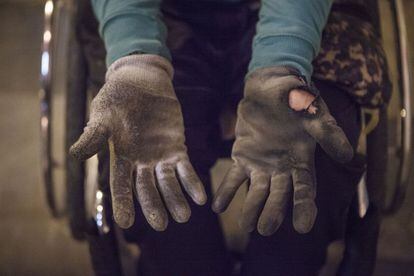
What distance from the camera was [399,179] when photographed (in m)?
0.85

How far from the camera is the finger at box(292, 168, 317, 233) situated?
0.54m

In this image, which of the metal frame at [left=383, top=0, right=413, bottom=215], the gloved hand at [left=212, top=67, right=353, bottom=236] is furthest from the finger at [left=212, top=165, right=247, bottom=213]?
the metal frame at [left=383, top=0, right=413, bottom=215]

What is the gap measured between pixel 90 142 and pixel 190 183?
11 centimetres

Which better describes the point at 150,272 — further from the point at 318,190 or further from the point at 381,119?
the point at 381,119

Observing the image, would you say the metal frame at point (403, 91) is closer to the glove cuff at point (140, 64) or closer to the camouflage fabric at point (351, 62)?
the camouflage fabric at point (351, 62)

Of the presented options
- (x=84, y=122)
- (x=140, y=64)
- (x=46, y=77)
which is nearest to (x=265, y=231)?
(x=140, y=64)

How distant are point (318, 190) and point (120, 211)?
22cm

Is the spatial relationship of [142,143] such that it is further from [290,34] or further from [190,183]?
[290,34]

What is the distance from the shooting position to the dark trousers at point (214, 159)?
583 millimetres

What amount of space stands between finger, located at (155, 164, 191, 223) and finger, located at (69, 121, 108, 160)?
0.07m

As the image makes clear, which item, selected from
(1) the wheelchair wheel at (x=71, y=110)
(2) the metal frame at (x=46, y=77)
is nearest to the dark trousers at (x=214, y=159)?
(1) the wheelchair wheel at (x=71, y=110)

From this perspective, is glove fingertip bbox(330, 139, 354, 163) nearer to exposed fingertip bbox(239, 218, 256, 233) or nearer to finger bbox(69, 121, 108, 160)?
exposed fingertip bbox(239, 218, 256, 233)

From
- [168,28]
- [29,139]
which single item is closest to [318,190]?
[168,28]

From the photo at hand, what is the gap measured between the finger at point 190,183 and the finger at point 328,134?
0.13 m
